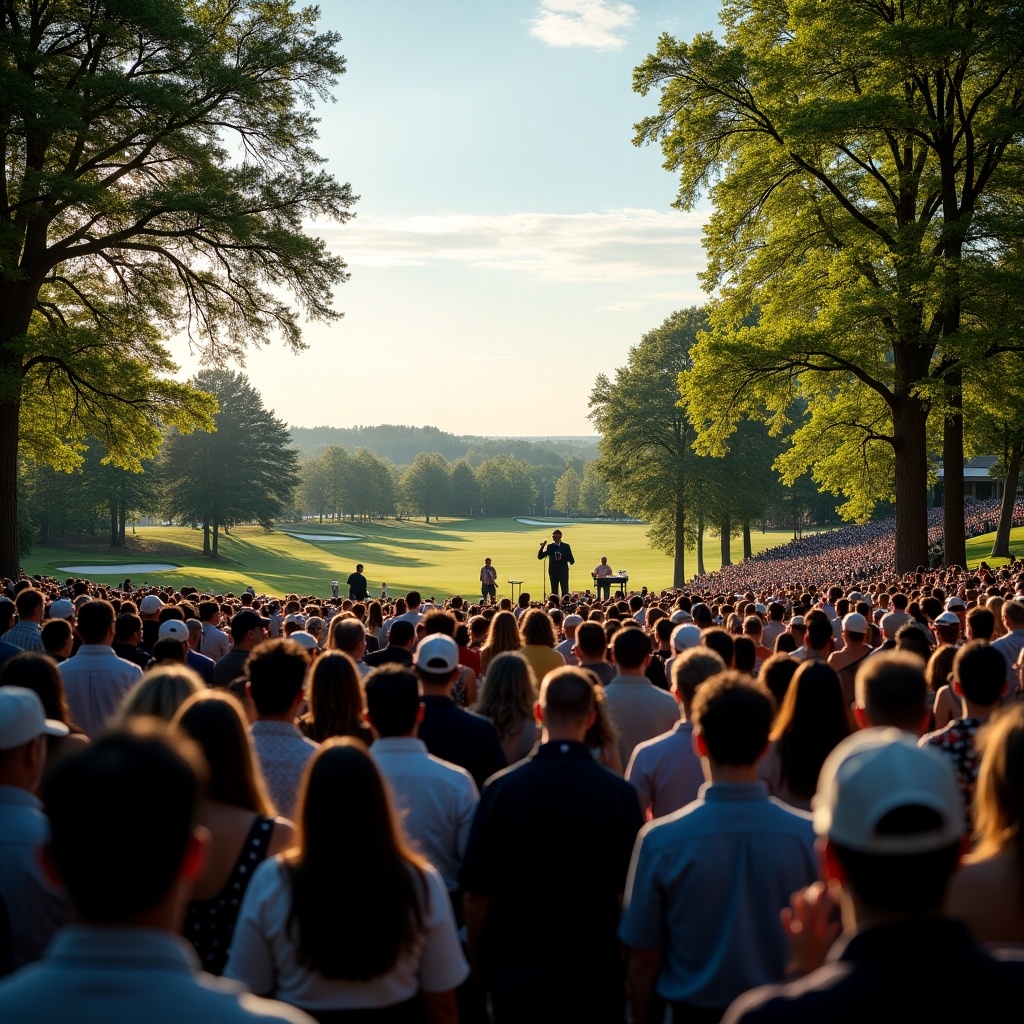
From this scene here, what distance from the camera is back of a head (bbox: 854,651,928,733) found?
477cm

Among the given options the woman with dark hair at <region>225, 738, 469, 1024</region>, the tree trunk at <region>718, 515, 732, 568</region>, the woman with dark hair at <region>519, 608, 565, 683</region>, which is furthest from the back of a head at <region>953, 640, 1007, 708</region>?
the tree trunk at <region>718, 515, 732, 568</region>

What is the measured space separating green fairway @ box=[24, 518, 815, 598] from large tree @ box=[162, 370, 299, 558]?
2588mm

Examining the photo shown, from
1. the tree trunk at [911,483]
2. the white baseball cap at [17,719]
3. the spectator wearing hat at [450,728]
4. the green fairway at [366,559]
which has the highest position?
the tree trunk at [911,483]

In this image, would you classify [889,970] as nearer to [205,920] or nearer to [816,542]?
[205,920]

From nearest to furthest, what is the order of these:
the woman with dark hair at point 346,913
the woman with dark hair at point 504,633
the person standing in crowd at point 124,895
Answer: the person standing in crowd at point 124,895, the woman with dark hair at point 346,913, the woman with dark hair at point 504,633

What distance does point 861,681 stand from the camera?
16.3ft

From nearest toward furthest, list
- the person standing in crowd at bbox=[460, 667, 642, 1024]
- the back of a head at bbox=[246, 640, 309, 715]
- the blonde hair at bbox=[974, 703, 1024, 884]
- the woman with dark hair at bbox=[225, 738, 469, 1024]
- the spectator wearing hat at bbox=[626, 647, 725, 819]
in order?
the blonde hair at bbox=[974, 703, 1024, 884], the woman with dark hair at bbox=[225, 738, 469, 1024], the person standing in crowd at bbox=[460, 667, 642, 1024], the back of a head at bbox=[246, 640, 309, 715], the spectator wearing hat at bbox=[626, 647, 725, 819]

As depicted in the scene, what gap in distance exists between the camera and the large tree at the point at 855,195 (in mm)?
23062

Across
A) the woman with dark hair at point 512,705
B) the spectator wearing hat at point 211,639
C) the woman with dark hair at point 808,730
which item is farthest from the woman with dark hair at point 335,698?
the spectator wearing hat at point 211,639

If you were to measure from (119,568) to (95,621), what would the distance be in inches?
2072

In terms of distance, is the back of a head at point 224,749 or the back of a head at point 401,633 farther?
the back of a head at point 401,633

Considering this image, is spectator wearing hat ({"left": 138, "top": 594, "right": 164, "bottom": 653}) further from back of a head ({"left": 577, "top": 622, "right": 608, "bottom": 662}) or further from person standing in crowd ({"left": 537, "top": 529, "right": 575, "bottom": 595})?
person standing in crowd ({"left": 537, "top": 529, "right": 575, "bottom": 595})

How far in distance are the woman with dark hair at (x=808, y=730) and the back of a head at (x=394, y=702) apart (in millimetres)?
1751

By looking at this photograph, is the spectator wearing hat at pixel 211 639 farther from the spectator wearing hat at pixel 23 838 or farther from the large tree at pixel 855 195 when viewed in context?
the large tree at pixel 855 195
